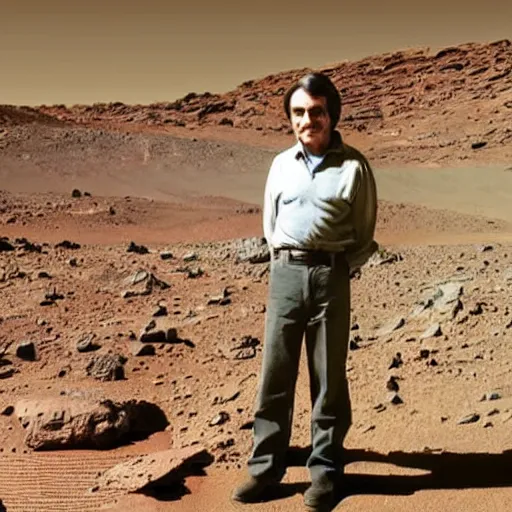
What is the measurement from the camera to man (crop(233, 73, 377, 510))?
3576 mm

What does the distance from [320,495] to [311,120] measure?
1.62m

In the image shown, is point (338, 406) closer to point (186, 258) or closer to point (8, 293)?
point (8, 293)

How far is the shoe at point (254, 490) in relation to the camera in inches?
152

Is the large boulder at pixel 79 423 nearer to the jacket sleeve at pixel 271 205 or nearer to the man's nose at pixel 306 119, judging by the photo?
the jacket sleeve at pixel 271 205

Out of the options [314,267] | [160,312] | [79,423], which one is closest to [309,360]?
[314,267]

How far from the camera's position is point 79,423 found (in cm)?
496

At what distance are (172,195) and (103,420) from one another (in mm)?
18498

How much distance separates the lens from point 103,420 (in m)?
5.01

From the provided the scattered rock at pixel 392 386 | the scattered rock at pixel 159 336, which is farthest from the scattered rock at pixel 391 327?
the scattered rock at pixel 159 336

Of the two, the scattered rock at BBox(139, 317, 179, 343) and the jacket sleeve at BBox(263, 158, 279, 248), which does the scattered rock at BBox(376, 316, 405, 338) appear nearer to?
the scattered rock at BBox(139, 317, 179, 343)

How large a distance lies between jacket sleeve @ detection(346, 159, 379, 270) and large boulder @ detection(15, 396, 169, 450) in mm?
2054

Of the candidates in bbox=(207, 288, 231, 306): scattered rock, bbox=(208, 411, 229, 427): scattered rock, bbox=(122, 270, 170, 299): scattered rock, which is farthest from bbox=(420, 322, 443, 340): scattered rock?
bbox=(122, 270, 170, 299): scattered rock

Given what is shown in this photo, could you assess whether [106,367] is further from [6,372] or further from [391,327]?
[391,327]

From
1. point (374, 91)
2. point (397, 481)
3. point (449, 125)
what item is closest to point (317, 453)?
point (397, 481)
